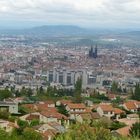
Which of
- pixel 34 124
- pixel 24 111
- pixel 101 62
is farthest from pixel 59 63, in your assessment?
pixel 34 124

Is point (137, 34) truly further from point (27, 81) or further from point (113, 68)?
point (27, 81)

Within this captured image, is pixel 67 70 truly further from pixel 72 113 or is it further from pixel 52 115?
pixel 52 115

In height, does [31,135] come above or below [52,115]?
above

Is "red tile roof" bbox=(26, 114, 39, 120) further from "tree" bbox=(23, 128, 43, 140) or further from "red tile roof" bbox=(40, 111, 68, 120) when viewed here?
"tree" bbox=(23, 128, 43, 140)

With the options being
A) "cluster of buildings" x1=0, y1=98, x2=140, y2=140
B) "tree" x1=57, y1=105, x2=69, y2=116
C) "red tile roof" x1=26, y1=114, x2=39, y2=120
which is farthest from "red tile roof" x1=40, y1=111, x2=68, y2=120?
"tree" x1=57, y1=105, x2=69, y2=116

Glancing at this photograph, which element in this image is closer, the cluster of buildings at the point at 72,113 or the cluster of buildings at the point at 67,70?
the cluster of buildings at the point at 72,113

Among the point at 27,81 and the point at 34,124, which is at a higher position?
the point at 34,124

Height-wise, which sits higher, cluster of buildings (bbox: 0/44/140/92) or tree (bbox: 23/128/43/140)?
tree (bbox: 23/128/43/140)

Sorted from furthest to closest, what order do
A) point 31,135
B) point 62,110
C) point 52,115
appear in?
point 62,110 → point 52,115 → point 31,135

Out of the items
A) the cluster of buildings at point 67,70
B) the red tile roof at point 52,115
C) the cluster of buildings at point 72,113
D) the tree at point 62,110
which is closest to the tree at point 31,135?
the cluster of buildings at point 72,113

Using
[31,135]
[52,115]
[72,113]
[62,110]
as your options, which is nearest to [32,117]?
[52,115]

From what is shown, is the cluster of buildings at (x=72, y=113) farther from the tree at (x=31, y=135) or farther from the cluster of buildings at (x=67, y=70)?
the cluster of buildings at (x=67, y=70)
